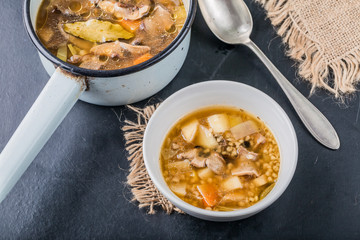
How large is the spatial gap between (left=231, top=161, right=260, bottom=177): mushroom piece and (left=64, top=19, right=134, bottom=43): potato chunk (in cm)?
66

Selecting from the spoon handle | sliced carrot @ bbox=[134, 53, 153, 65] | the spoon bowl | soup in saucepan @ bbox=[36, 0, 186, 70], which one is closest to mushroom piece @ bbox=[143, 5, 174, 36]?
soup in saucepan @ bbox=[36, 0, 186, 70]

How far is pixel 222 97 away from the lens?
6.17 ft

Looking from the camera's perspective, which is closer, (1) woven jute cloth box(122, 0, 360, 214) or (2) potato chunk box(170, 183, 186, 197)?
(2) potato chunk box(170, 183, 186, 197)

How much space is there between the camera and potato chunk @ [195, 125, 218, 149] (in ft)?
6.09

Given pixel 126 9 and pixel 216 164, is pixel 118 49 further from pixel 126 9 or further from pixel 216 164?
pixel 216 164

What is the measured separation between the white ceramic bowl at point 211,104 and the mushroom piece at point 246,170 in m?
0.09

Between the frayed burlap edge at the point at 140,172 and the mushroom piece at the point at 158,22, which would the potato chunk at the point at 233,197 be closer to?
the frayed burlap edge at the point at 140,172

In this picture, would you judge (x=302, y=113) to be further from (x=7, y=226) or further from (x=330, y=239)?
(x=7, y=226)

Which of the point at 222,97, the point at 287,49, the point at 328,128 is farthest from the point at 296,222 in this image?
the point at 287,49

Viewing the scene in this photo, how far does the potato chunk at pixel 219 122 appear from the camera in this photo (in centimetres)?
188

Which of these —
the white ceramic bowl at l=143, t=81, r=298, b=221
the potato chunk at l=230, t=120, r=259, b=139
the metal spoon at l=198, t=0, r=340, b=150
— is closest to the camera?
the white ceramic bowl at l=143, t=81, r=298, b=221

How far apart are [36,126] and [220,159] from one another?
25.7 inches

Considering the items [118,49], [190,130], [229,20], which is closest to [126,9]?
[118,49]

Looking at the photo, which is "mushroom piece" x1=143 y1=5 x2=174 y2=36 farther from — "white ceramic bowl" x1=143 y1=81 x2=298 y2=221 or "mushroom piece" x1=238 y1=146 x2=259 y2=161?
"mushroom piece" x1=238 y1=146 x2=259 y2=161
